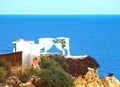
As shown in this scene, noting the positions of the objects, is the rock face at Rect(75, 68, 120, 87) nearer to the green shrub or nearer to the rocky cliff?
the rocky cliff

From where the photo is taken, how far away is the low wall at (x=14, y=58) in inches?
1385

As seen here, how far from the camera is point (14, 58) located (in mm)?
35688

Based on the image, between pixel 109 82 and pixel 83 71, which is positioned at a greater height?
pixel 83 71

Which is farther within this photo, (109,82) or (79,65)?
(109,82)

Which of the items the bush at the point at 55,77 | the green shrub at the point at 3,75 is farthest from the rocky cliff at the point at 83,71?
the green shrub at the point at 3,75

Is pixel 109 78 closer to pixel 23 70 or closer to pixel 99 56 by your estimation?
pixel 23 70

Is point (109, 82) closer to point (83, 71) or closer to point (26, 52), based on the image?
point (83, 71)

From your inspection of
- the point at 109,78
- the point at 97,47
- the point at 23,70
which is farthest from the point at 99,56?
the point at 23,70

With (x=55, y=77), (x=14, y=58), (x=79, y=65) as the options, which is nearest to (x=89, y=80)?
(x=79, y=65)

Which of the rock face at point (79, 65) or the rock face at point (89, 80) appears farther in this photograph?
the rock face at point (79, 65)

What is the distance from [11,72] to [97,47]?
75481 millimetres

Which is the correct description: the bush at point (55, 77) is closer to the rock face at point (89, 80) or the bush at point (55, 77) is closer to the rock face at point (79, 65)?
the rock face at point (89, 80)

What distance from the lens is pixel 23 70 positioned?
116 feet

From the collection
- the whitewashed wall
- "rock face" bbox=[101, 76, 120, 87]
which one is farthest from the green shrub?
"rock face" bbox=[101, 76, 120, 87]
